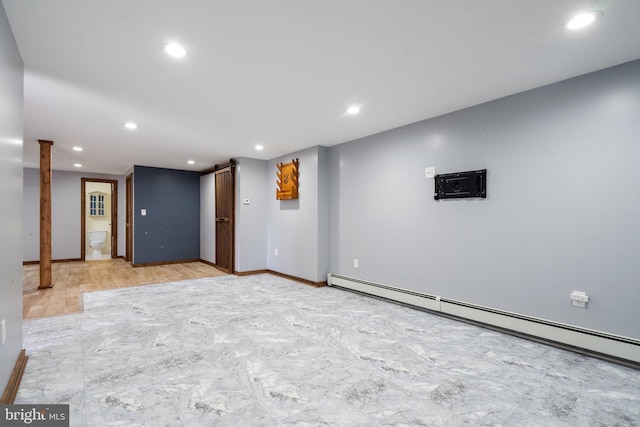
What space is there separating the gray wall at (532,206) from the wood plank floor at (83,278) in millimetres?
4072

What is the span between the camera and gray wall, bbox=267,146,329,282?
4910 mm

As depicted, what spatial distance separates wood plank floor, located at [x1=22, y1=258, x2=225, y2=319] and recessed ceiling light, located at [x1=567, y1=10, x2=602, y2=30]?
5324 millimetres

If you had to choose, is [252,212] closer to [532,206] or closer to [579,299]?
[532,206]

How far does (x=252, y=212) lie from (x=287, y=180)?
1.08 meters

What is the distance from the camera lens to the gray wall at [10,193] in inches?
67.3

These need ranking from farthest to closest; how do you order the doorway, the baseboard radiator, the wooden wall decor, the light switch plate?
the doorway → the wooden wall decor → the light switch plate → the baseboard radiator

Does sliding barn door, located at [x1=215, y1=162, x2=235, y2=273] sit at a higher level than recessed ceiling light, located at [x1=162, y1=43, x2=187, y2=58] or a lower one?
lower

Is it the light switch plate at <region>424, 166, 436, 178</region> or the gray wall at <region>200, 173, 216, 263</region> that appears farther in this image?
the gray wall at <region>200, 173, 216, 263</region>

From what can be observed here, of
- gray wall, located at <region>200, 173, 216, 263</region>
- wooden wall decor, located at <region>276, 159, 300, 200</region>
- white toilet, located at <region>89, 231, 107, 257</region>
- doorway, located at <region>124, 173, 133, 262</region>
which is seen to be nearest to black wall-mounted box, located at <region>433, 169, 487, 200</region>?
wooden wall decor, located at <region>276, 159, 300, 200</region>

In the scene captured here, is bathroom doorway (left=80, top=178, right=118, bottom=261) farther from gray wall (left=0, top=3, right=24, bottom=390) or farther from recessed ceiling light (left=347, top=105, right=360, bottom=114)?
recessed ceiling light (left=347, top=105, right=360, bottom=114)

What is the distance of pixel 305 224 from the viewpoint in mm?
5133

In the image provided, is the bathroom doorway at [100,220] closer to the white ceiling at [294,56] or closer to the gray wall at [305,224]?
the white ceiling at [294,56]
